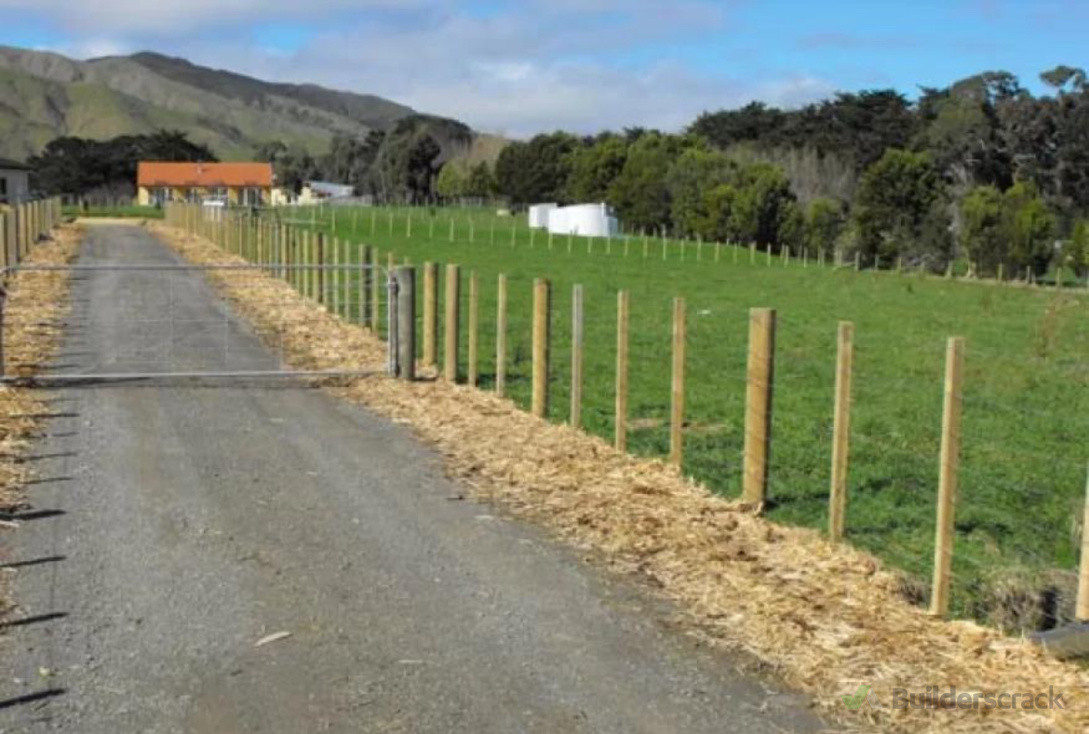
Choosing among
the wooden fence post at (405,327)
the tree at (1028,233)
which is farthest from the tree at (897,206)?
the wooden fence post at (405,327)

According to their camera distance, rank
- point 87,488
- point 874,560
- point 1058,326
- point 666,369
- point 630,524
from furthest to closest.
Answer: point 1058,326, point 666,369, point 87,488, point 630,524, point 874,560

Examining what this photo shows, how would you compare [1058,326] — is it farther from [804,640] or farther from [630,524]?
[804,640]

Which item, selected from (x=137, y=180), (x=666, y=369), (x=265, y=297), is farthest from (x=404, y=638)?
(x=137, y=180)

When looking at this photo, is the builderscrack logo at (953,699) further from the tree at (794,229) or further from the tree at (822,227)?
the tree at (794,229)

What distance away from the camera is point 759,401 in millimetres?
9148

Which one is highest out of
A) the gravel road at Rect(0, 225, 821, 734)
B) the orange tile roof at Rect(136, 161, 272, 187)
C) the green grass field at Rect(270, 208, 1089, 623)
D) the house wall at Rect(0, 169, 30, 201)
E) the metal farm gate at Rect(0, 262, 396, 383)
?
the orange tile roof at Rect(136, 161, 272, 187)

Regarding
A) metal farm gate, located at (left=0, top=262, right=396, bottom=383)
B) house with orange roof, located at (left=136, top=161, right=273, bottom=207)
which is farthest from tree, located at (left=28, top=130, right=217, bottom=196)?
metal farm gate, located at (left=0, top=262, right=396, bottom=383)

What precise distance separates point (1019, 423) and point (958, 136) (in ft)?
254

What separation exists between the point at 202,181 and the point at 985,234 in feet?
298

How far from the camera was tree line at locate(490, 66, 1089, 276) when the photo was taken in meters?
67.7

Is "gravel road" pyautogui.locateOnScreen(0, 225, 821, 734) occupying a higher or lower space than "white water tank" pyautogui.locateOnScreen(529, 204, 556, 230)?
lower

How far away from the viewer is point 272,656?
620 centimetres

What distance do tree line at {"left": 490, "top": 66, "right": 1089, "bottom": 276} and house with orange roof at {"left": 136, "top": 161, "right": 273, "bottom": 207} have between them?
3191 cm

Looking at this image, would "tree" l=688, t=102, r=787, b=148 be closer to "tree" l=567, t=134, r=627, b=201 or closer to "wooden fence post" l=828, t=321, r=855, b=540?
"tree" l=567, t=134, r=627, b=201
